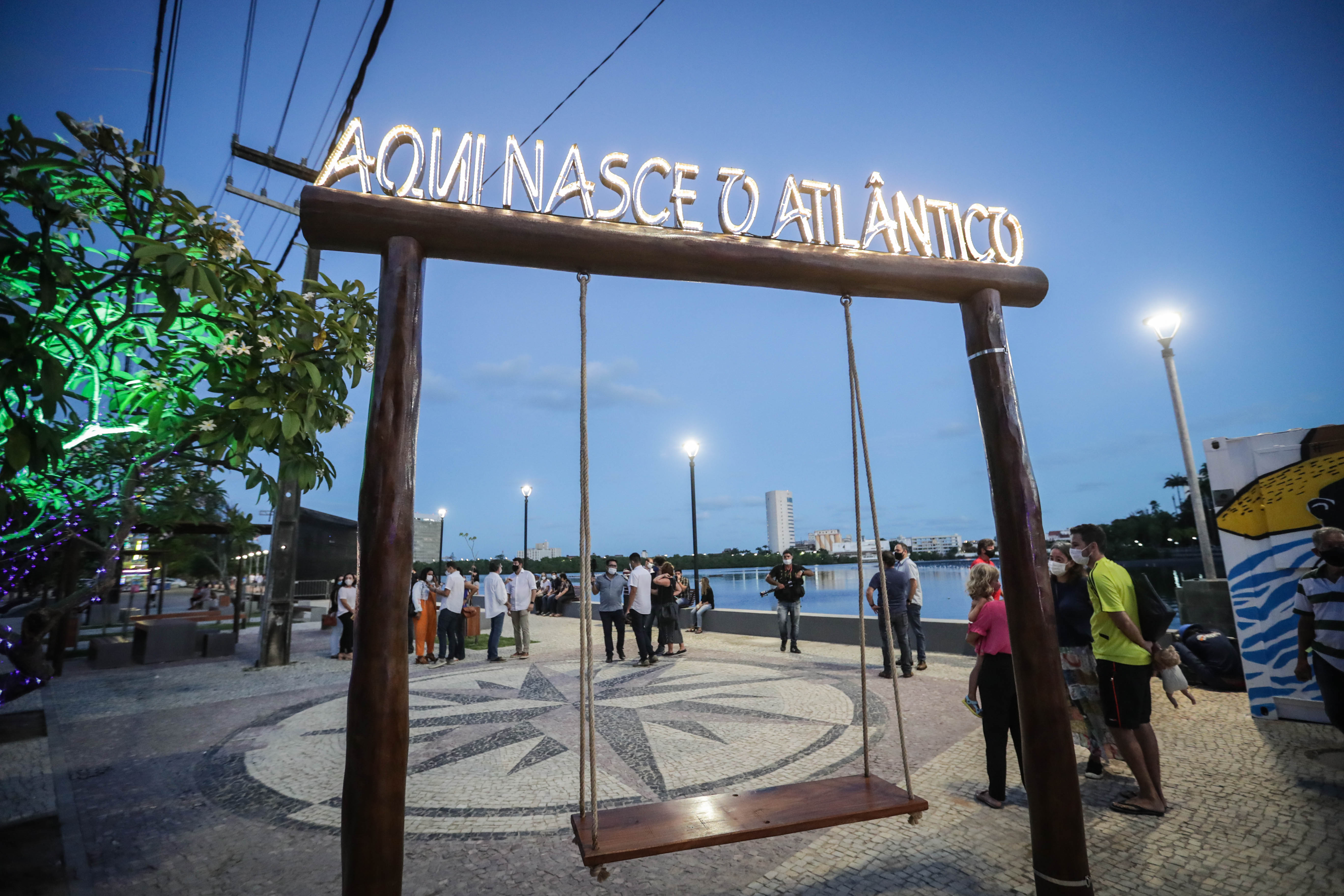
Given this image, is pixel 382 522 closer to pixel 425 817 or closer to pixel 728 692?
pixel 425 817

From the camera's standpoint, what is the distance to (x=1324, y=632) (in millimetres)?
4000

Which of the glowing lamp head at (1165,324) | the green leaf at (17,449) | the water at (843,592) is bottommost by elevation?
the water at (843,592)

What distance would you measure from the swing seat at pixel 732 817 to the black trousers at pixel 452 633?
843 cm

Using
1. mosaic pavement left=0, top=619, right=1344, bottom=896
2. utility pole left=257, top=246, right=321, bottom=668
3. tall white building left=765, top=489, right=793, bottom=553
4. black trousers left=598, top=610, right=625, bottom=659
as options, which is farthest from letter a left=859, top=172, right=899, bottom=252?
tall white building left=765, top=489, right=793, bottom=553

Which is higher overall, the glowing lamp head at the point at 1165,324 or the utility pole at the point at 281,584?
the glowing lamp head at the point at 1165,324

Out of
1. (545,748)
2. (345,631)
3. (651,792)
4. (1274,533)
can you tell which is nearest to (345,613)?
(345,631)

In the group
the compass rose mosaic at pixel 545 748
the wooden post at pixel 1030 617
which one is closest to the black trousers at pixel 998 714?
the wooden post at pixel 1030 617

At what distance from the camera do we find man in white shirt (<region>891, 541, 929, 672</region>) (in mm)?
8125

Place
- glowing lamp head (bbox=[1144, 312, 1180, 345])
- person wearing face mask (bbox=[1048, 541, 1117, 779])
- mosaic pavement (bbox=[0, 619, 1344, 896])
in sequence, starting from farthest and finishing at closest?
glowing lamp head (bbox=[1144, 312, 1180, 345]) < person wearing face mask (bbox=[1048, 541, 1117, 779]) < mosaic pavement (bbox=[0, 619, 1344, 896])

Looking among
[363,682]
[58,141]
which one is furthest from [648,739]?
[58,141]

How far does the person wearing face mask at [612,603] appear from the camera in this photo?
1017 cm

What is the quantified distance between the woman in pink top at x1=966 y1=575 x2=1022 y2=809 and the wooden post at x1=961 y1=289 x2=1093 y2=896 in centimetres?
88

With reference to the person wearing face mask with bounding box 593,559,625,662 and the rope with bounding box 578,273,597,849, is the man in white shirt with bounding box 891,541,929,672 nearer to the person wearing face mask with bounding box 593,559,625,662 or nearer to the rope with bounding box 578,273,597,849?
the person wearing face mask with bounding box 593,559,625,662

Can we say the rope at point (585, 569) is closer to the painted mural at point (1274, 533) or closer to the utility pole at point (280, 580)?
the painted mural at point (1274, 533)
